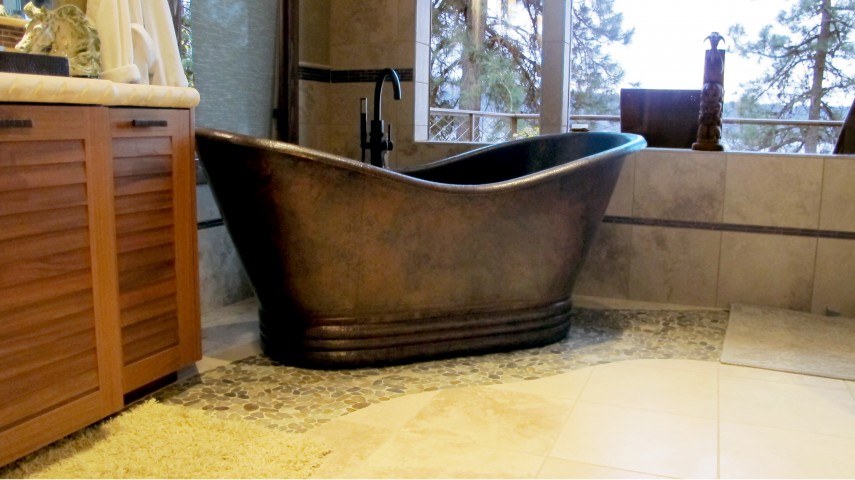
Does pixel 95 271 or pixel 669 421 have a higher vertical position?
pixel 95 271

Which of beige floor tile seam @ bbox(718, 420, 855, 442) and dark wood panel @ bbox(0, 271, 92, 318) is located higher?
dark wood panel @ bbox(0, 271, 92, 318)

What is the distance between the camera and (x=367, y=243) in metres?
2.26

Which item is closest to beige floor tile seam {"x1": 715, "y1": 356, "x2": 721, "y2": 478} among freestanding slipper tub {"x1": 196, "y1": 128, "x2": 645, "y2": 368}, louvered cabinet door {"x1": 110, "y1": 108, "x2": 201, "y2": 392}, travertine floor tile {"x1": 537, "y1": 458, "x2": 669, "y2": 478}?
travertine floor tile {"x1": 537, "y1": 458, "x2": 669, "y2": 478}

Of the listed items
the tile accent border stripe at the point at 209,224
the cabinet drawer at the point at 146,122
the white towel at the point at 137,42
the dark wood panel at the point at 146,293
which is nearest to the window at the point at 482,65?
the tile accent border stripe at the point at 209,224

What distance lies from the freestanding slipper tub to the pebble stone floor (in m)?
0.07

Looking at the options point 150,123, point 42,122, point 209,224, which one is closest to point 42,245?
point 42,122

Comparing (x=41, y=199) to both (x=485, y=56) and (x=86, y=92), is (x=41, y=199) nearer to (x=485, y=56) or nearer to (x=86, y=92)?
(x=86, y=92)

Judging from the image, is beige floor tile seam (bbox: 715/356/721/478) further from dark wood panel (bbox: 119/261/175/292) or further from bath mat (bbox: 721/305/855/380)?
dark wood panel (bbox: 119/261/175/292)

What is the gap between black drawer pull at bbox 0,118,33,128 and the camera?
4.94 feet

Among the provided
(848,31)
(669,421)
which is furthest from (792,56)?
(669,421)

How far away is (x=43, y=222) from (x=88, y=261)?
167mm

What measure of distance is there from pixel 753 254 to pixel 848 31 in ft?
5.28

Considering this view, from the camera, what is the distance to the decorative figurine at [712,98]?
10.5 ft

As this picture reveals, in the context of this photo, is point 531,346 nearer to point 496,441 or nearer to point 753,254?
point 496,441
